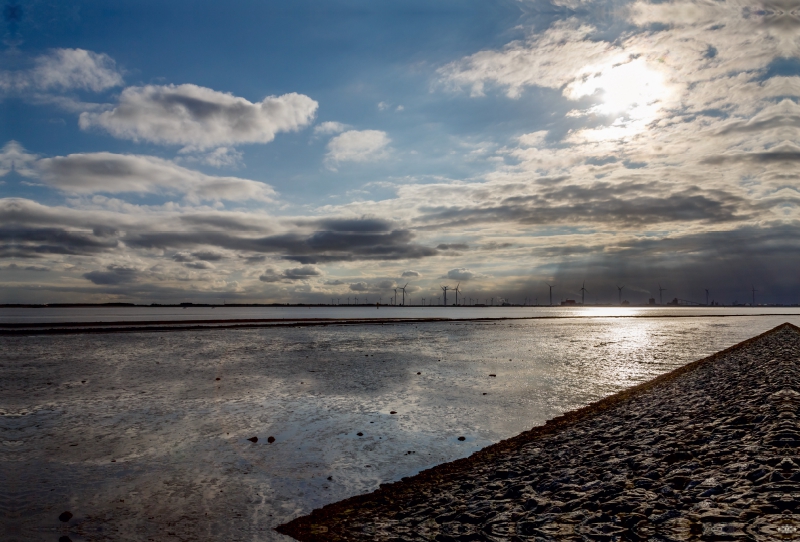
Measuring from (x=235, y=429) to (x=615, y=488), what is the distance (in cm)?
1185

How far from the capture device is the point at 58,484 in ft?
35.1

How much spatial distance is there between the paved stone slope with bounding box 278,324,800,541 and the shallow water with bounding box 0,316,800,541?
4.27 ft

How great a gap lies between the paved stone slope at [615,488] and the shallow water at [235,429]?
130cm

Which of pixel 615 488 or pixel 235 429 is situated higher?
pixel 615 488

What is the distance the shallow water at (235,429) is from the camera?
9.59m

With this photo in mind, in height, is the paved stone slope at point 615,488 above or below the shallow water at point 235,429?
above

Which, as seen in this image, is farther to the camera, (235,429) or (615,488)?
(235,429)

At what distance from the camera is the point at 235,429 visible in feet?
51.0

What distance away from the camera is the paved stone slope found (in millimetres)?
7242

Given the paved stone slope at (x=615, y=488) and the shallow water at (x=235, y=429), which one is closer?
the paved stone slope at (x=615, y=488)

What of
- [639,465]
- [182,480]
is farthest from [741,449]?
[182,480]

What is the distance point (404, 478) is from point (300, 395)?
11200 millimetres

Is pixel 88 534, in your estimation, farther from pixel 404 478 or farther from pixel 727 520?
pixel 727 520

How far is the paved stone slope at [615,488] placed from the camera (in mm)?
7242
